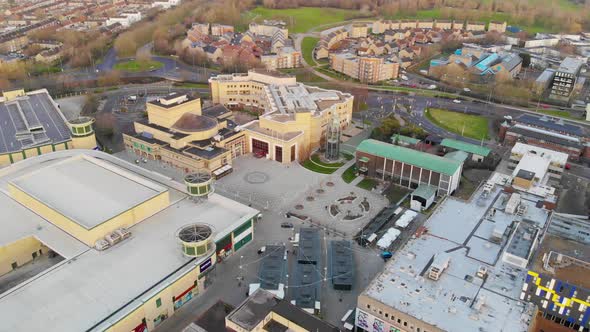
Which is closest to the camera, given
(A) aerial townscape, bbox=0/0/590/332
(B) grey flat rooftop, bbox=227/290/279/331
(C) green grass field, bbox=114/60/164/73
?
(B) grey flat rooftop, bbox=227/290/279/331

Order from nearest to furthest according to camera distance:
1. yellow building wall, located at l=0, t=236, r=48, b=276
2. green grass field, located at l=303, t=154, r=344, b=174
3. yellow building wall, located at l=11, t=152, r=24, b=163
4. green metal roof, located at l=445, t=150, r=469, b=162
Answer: yellow building wall, located at l=0, t=236, r=48, b=276 < yellow building wall, located at l=11, t=152, r=24, b=163 < green metal roof, located at l=445, t=150, r=469, b=162 < green grass field, located at l=303, t=154, r=344, b=174

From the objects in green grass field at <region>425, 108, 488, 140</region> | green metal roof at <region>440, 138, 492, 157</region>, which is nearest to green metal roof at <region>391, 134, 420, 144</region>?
green metal roof at <region>440, 138, 492, 157</region>

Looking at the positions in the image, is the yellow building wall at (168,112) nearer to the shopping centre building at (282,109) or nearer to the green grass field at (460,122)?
the shopping centre building at (282,109)

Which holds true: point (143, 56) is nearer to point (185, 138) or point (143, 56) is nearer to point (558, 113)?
point (185, 138)

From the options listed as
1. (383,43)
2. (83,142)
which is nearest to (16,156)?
(83,142)

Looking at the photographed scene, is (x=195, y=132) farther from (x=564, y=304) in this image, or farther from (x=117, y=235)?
(x=564, y=304)

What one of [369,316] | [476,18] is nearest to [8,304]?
[369,316]

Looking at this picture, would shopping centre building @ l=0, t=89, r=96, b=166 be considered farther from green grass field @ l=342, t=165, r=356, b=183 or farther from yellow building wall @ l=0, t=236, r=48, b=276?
green grass field @ l=342, t=165, r=356, b=183
